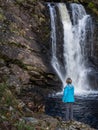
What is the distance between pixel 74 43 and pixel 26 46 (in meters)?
5.71

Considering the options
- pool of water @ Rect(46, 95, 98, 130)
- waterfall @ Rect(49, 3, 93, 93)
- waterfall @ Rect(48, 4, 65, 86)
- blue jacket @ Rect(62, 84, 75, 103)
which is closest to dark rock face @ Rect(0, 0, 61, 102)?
waterfall @ Rect(48, 4, 65, 86)

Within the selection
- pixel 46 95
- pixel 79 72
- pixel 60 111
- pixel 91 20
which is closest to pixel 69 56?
pixel 79 72

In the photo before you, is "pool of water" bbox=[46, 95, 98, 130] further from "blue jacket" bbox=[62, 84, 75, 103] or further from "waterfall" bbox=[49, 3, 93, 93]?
"waterfall" bbox=[49, 3, 93, 93]

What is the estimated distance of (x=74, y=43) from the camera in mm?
31094

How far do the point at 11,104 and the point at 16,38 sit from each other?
13.9 m

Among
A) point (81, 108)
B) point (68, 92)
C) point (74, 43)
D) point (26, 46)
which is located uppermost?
point (74, 43)

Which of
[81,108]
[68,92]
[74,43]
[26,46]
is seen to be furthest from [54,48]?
[68,92]

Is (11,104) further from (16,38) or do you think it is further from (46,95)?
(16,38)

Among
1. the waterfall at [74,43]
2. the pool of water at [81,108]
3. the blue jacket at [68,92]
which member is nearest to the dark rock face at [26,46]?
the waterfall at [74,43]

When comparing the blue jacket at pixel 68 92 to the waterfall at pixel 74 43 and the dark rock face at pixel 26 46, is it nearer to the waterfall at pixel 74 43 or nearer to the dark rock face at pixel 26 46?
the dark rock face at pixel 26 46

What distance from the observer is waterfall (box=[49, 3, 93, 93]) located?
29.5 m

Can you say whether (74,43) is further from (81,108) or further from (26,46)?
(81,108)

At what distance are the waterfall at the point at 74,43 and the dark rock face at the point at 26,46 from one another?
3.71 ft

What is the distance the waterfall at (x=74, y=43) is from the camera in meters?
29.5
